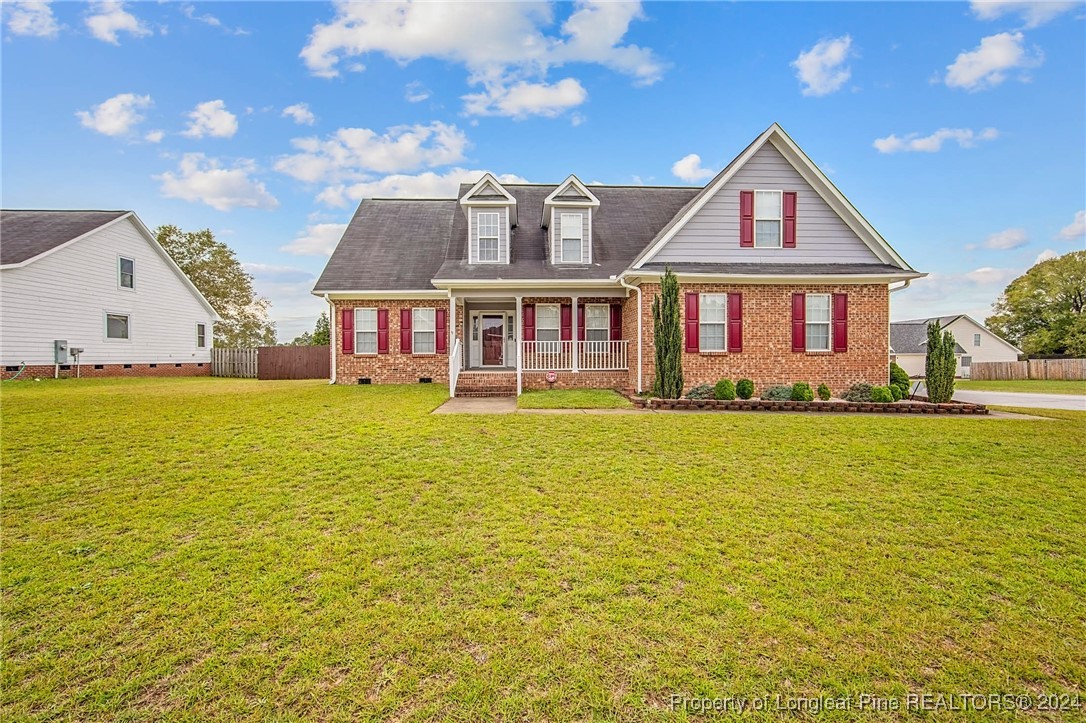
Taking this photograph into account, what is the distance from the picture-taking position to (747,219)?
13.5m

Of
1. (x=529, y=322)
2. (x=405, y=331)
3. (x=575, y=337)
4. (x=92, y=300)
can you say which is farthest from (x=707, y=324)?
(x=92, y=300)

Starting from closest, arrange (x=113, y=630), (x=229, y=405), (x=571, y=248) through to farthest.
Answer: (x=113, y=630) < (x=229, y=405) < (x=571, y=248)

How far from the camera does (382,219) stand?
61.3ft

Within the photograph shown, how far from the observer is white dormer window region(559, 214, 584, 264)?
15.2m

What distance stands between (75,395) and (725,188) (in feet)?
59.7

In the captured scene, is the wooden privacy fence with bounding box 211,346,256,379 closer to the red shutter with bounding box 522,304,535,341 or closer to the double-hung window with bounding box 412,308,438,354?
the double-hung window with bounding box 412,308,438,354

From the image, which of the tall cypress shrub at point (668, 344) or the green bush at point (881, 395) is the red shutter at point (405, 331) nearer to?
the tall cypress shrub at point (668, 344)

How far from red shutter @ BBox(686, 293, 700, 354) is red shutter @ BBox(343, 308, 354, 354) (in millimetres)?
11202

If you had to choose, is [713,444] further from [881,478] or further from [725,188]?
[725,188]

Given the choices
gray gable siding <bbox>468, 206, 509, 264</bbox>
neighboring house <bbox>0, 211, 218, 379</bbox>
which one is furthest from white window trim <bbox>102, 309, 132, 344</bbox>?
gray gable siding <bbox>468, 206, 509, 264</bbox>

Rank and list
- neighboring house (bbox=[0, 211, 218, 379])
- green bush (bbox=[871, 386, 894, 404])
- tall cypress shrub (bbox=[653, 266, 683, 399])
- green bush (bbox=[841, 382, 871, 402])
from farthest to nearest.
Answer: neighboring house (bbox=[0, 211, 218, 379]) → green bush (bbox=[841, 382, 871, 402]) → green bush (bbox=[871, 386, 894, 404]) → tall cypress shrub (bbox=[653, 266, 683, 399])

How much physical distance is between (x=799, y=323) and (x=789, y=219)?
3.17 meters

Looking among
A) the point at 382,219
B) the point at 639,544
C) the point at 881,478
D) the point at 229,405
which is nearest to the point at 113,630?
the point at 639,544

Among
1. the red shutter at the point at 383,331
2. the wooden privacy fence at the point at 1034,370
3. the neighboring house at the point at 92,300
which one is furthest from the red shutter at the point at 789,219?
the wooden privacy fence at the point at 1034,370
